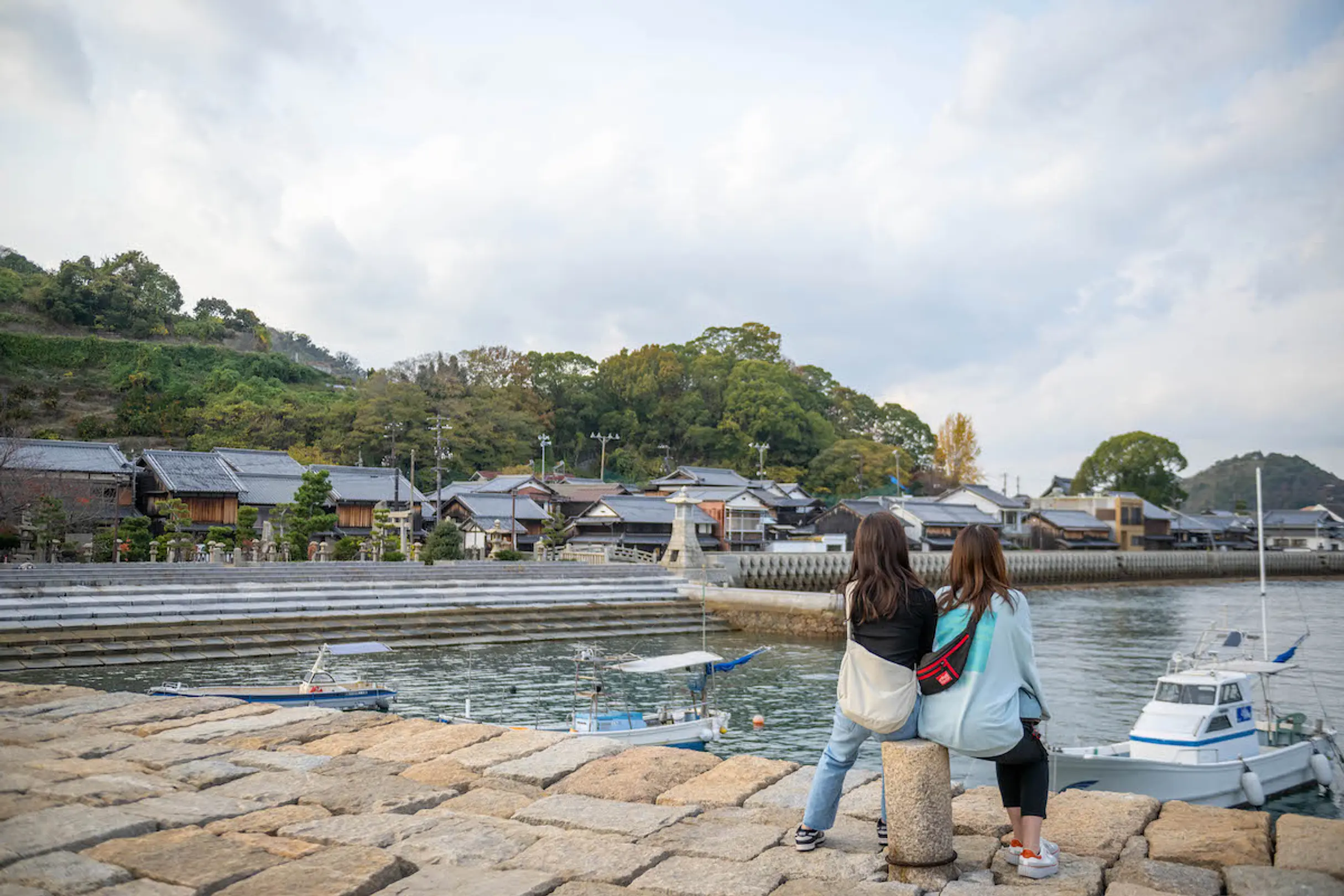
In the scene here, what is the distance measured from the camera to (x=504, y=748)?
19.6ft

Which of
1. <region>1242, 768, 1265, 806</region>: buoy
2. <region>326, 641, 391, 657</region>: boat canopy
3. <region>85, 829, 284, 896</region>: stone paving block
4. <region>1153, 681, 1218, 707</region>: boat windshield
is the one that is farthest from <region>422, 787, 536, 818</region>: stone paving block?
<region>326, 641, 391, 657</region>: boat canopy

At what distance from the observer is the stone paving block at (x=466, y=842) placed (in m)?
3.98

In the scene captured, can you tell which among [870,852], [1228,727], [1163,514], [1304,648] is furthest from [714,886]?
[1163,514]

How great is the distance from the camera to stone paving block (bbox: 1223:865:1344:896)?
3471mm

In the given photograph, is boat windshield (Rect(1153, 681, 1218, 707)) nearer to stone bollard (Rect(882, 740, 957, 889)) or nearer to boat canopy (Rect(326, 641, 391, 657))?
stone bollard (Rect(882, 740, 957, 889))

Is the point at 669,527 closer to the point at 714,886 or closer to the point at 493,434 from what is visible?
the point at 493,434

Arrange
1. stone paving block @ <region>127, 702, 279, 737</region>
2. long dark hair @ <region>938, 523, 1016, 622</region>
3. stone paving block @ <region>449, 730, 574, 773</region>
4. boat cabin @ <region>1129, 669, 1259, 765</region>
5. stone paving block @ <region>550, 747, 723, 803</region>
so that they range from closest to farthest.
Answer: long dark hair @ <region>938, 523, 1016, 622</region> → stone paving block @ <region>550, 747, 723, 803</region> → stone paving block @ <region>449, 730, 574, 773</region> → stone paving block @ <region>127, 702, 279, 737</region> → boat cabin @ <region>1129, 669, 1259, 765</region>

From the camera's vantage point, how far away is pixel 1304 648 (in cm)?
2841

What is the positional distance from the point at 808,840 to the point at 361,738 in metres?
3.51

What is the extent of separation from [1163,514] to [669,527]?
4855 centimetres

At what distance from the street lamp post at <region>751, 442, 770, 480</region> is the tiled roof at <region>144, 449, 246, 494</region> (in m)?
38.5

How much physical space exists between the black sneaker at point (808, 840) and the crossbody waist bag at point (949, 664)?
2.72ft

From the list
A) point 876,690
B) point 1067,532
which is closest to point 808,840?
point 876,690

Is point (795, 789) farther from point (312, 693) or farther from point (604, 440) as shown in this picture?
point (604, 440)
